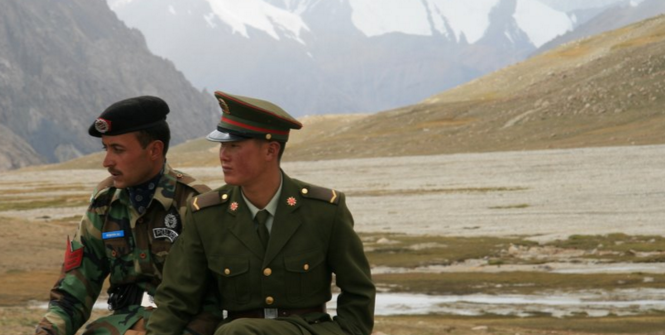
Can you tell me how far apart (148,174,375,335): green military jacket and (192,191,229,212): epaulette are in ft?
0.03

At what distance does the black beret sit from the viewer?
215 inches

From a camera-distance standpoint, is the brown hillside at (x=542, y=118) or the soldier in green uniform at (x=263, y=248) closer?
the soldier in green uniform at (x=263, y=248)

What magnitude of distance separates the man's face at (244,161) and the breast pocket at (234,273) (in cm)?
36

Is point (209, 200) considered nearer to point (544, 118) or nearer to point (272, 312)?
point (272, 312)

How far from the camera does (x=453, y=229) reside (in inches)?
1299

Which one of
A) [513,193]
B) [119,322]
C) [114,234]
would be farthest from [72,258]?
[513,193]

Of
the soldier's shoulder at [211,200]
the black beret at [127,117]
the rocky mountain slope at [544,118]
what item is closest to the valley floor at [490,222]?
the black beret at [127,117]

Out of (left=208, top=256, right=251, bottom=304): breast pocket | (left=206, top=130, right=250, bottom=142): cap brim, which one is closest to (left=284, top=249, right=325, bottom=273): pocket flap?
(left=208, top=256, right=251, bottom=304): breast pocket

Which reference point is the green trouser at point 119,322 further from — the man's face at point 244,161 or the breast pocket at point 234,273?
the man's face at point 244,161

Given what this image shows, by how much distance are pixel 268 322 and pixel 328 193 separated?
2.53ft

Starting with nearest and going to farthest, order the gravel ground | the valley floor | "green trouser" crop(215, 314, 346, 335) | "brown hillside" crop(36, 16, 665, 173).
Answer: "green trouser" crop(215, 314, 346, 335), the valley floor, the gravel ground, "brown hillside" crop(36, 16, 665, 173)

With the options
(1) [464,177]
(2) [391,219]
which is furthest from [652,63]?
(2) [391,219]

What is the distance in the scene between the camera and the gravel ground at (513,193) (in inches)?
1281

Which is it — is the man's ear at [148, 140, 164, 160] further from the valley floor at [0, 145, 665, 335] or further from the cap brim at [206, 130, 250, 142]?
the valley floor at [0, 145, 665, 335]
